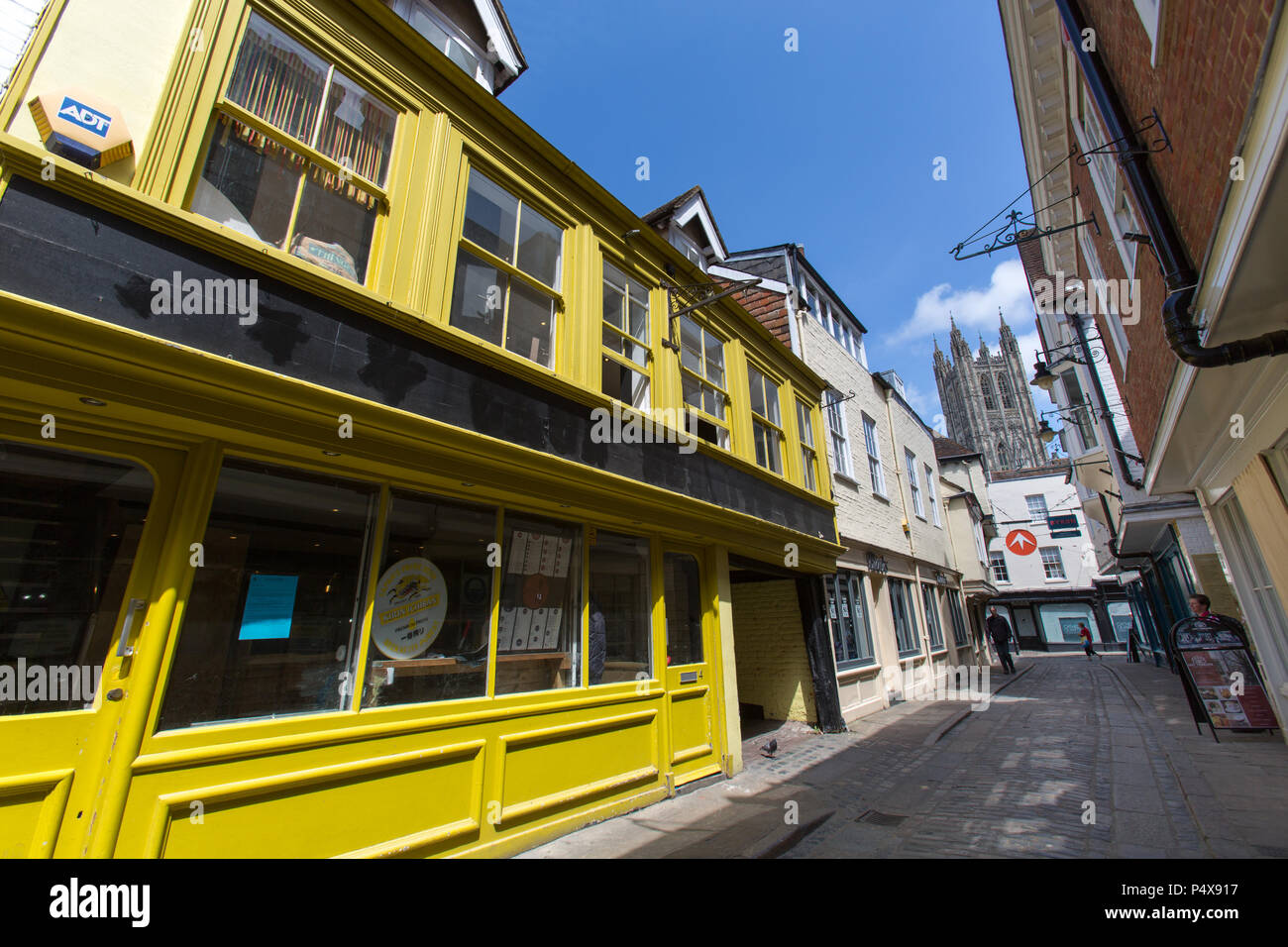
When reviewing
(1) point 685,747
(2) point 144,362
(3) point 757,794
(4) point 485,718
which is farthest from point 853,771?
(2) point 144,362

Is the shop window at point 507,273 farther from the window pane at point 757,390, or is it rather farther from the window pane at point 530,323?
the window pane at point 757,390

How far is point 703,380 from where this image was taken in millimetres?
7820

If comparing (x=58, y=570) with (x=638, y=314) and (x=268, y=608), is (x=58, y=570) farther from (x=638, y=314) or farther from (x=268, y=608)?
(x=638, y=314)

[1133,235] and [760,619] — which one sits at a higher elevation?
[1133,235]

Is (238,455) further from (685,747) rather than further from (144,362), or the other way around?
(685,747)

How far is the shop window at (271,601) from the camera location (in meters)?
3.19

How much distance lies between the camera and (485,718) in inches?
168

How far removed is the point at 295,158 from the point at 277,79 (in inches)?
24.6

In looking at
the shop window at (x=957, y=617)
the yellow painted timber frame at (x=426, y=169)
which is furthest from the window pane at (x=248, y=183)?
the shop window at (x=957, y=617)

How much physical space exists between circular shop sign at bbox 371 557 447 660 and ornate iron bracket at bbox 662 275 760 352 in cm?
427

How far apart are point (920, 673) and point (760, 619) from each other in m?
6.30

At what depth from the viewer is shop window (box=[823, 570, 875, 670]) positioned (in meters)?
10.1

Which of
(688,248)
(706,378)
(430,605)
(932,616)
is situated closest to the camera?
(430,605)

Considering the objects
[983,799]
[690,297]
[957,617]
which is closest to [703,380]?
[690,297]
